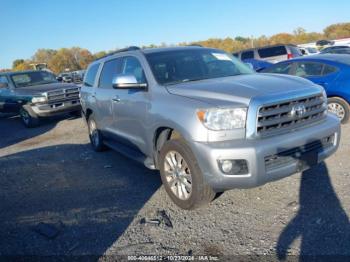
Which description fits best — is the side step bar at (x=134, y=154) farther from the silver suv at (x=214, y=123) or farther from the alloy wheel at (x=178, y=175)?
the alloy wheel at (x=178, y=175)

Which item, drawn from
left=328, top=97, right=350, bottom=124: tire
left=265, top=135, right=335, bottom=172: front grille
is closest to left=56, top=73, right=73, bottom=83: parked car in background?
left=328, top=97, right=350, bottom=124: tire

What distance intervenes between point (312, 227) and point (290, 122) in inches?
42.2

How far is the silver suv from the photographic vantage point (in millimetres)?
3260

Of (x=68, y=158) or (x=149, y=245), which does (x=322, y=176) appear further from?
(x=68, y=158)

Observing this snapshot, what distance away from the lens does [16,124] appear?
12.3 m

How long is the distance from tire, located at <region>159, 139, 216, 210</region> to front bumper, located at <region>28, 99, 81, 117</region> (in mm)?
7491

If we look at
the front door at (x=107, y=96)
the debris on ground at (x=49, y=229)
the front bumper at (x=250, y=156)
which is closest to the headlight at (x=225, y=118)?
the front bumper at (x=250, y=156)

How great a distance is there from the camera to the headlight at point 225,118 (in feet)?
10.8

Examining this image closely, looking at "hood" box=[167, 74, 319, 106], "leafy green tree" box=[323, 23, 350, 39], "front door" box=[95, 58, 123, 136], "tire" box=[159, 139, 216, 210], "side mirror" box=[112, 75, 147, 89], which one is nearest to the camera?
"hood" box=[167, 74, 319, 106]

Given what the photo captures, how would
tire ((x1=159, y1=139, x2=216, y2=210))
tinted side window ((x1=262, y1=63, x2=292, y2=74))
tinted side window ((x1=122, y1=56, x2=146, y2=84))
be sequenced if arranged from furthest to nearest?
1. tinted side window ((x1=262, y1=63, x2=292, y2=74))
2. tinted side window ((x1=122, y1=56, x2=146, y2=84))
3. tire ((x1=159, y1=139, x2=216, y2=210))

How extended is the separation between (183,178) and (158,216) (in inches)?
20.8

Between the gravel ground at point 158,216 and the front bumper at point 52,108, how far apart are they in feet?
16.5

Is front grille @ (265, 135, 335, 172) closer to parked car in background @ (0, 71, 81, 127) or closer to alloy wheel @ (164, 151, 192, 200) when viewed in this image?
alloy wheel @ (164, 151, 192, 200)

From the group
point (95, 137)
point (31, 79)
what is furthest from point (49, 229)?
point (31, 79)
